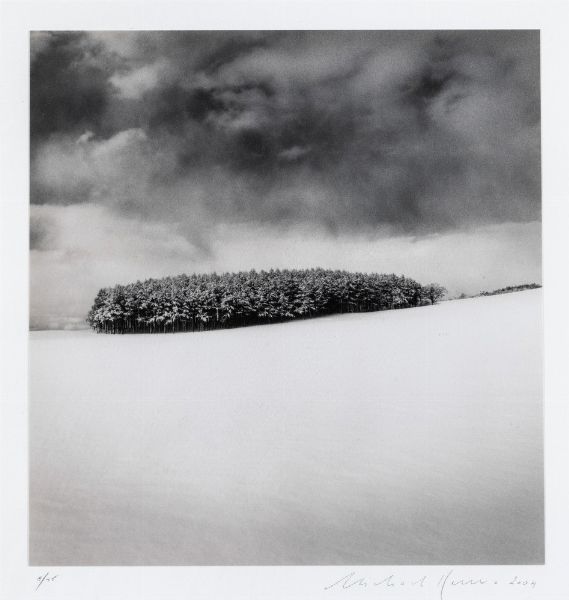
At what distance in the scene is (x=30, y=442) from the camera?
322 cm

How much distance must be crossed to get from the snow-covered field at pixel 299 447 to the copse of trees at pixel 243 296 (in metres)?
0.16

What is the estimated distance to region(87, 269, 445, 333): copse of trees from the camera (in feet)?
11.5

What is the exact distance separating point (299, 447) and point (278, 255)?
1.58 metres

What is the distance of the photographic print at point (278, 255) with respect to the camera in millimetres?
3154

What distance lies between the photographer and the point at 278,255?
11.4ft

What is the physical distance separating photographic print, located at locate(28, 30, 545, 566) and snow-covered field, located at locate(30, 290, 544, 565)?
0.06 ft

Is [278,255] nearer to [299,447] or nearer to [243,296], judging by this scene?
[243,296]
